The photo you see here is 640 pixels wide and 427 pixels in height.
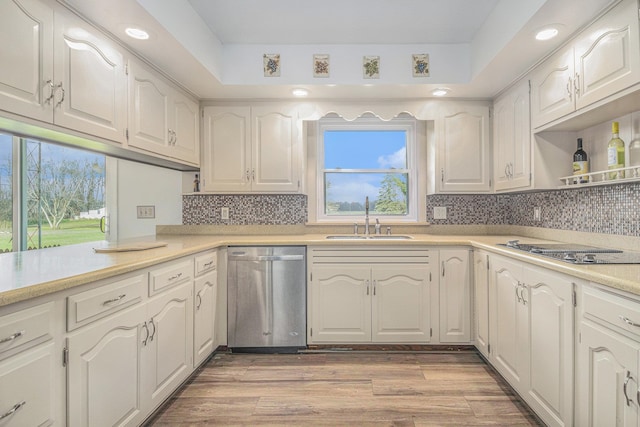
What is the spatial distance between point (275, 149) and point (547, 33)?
80.0 inches

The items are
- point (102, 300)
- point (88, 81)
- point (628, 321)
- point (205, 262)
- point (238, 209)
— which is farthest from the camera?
point (238, 209)

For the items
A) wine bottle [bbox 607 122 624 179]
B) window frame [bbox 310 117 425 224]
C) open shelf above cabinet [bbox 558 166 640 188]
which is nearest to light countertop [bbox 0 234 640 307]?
open shelf above cabinet [bbox 558 166 640 188]

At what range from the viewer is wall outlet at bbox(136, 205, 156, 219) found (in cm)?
300

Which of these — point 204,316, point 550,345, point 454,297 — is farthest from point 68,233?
point 550,345

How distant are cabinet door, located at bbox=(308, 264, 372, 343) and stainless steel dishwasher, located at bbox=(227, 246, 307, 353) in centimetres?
13

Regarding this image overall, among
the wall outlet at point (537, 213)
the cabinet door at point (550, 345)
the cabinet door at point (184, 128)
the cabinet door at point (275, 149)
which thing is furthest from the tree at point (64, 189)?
the wall outlet at point (537, 213)

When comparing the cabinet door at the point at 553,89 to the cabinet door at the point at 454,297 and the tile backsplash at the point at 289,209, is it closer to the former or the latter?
the tile backsplash at the point at 289,209

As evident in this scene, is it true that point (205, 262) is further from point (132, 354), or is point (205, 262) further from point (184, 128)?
point (184, 128)

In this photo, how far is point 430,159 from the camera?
3129 millimetres

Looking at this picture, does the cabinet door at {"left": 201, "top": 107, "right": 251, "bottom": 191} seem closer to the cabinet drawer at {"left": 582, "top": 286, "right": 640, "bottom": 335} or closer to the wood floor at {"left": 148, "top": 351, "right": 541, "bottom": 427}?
the wood floor at {"left": 148, "top": 351, "right": 541, "bottom": 427}

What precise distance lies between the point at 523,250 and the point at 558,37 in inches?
48.9

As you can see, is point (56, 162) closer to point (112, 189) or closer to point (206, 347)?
point (112, 189)

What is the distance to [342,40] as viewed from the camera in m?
2.55

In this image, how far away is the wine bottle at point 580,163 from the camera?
6.87 feet
